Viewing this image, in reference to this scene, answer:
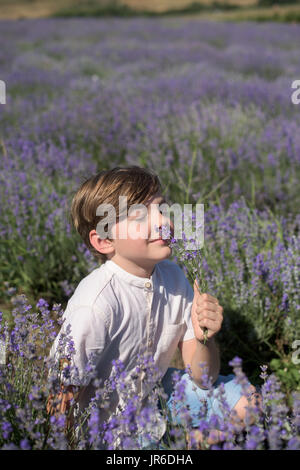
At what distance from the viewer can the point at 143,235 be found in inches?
56.2

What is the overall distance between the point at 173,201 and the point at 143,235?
1.38m

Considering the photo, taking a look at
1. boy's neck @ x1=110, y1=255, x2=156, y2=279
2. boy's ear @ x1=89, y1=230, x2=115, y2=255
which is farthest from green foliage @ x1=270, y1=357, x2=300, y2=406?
boy's ear @ x1=89, y1=230, x2=115, y2=255

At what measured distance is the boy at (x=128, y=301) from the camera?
1.37 m

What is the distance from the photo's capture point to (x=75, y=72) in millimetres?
7109

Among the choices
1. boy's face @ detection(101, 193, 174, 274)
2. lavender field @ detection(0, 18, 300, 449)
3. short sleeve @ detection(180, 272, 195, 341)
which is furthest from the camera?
short sleeve @ detection(180, 272, 195, 341)

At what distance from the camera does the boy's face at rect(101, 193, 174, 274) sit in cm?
143

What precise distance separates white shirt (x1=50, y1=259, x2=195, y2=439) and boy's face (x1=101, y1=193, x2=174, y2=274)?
90 mm

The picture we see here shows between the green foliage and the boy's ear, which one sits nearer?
the boy's ear

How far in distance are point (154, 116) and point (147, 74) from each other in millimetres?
3092

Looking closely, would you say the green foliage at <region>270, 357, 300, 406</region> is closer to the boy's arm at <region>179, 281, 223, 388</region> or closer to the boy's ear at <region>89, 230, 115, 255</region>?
the boy's arm at <region>179, 281, 223, 388</region>

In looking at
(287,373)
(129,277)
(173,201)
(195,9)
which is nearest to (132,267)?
(129,277)

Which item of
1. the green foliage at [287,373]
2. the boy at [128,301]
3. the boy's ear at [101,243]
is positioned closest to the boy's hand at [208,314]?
the boy at [128,301]

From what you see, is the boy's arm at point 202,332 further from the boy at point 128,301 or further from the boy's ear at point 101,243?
the boy's ear at point 101,243
